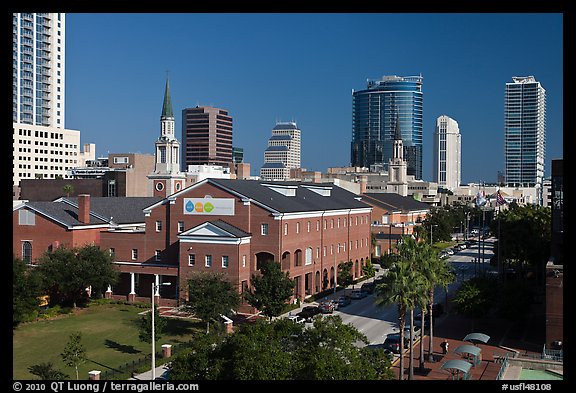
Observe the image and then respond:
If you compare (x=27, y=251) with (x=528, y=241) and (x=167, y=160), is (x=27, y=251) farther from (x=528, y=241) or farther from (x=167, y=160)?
(x=528, y=241)

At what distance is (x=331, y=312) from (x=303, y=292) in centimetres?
814

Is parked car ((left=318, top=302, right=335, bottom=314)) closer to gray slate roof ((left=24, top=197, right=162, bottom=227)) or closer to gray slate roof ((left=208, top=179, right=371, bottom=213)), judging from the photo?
gray slate roof ((left=208, top=179, right=371, bottom=213))

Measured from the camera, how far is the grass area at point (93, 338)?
37469 millimetres

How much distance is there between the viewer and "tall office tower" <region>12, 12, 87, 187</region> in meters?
154

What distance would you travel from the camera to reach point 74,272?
54531 millimetres

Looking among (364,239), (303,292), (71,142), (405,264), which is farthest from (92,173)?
(405,264)

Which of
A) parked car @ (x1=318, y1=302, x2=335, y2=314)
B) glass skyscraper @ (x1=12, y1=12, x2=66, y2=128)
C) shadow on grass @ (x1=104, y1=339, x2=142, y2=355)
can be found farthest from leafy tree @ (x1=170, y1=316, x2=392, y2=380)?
glass skyscraper @ (x1=12, y1=12, x2=66, y2=128)

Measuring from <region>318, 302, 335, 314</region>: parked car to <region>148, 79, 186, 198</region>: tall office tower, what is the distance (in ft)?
123

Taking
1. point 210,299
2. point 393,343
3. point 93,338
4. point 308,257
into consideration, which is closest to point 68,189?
point 308,257

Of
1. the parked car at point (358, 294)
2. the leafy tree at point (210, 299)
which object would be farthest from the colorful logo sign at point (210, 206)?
the parked car at point (358, 294)
